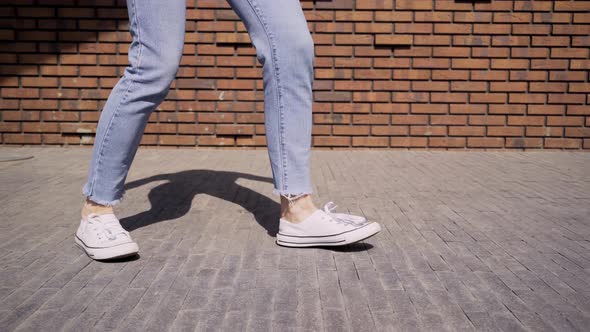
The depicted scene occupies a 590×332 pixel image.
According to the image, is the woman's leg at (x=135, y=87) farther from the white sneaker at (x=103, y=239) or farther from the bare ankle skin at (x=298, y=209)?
A: the bare ankle skin at (x=298, y=209)

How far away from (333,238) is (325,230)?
0.05 m

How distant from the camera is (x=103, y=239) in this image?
2.07 metres

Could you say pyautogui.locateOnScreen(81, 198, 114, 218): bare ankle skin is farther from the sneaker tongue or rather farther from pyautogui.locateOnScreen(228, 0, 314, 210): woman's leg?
pyautogui.locateOnScreen(228, 0, 314, 210): woman's leg

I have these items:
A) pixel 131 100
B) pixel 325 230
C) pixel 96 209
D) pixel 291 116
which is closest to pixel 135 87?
pixel 131 100

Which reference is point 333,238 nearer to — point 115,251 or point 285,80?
point 285,80

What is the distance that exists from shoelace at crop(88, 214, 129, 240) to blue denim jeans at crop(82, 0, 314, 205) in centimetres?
7

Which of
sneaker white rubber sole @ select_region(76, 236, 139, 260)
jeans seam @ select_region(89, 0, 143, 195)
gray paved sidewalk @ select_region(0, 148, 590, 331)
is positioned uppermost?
jeans seam @ select_region(89, 0, 143, 195)

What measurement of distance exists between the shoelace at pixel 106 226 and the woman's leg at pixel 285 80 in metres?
0.66

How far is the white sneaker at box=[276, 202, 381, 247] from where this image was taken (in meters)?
2.21

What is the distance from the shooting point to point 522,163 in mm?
5043

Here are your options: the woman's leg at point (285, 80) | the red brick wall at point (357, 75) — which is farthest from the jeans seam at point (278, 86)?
the red brick wall at point (357, 75)

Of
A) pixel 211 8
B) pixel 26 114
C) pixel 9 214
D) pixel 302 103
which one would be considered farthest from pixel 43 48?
pixel 302 103

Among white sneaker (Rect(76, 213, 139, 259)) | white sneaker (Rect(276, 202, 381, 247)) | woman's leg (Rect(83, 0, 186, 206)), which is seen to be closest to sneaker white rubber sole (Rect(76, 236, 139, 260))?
white sneaker (Rect(76, 213, 139, 259))

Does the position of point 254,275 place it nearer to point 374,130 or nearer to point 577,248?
point 577,248
